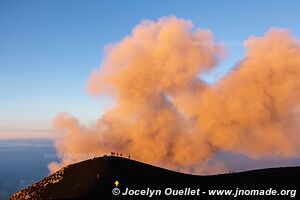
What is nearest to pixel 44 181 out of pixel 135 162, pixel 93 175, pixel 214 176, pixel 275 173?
pixel 93 175

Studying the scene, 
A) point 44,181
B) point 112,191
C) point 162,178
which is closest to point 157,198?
point 112,191

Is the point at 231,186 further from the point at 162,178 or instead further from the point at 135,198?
the point at 135,198

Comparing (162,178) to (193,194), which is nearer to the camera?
(193,194)

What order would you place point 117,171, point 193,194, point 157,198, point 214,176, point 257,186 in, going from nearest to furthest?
point 157,198 → point 193,194 → point 257,186 → point 117,171 → point 214,176

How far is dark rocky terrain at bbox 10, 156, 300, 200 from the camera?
126438 mm

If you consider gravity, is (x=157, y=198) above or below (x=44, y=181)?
below

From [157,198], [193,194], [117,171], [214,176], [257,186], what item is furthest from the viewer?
[214,176]

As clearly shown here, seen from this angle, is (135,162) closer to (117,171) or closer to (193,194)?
(117,171)

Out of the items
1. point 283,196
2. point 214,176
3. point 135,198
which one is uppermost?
point 214,176

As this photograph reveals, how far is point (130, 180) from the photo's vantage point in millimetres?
137875

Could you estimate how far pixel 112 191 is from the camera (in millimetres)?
120938

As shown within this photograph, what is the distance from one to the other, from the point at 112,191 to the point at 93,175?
22420 millimetres

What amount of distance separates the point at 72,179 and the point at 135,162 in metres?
32.9

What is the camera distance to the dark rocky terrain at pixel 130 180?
12644 cm
